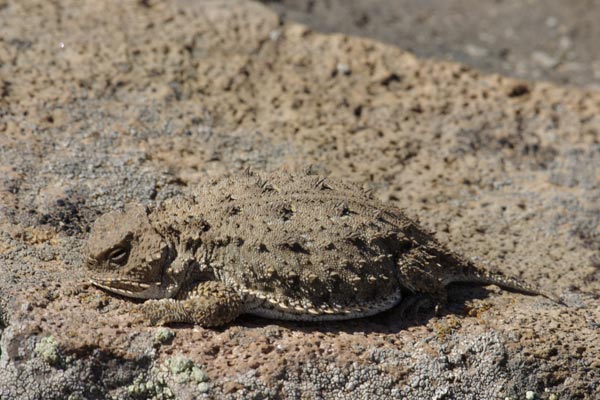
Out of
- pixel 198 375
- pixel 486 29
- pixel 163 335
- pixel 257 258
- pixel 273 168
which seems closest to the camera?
pixel 198 375

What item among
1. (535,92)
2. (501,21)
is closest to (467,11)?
(501,21)

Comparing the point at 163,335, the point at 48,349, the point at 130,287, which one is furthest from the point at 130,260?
the point at 48,349

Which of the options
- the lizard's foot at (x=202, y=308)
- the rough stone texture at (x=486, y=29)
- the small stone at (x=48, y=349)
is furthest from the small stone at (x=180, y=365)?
the rough stone texture at (x=486, y=29)

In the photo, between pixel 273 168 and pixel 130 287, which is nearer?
pixel 130 287

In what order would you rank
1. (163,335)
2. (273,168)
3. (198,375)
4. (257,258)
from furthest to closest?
(273,168) < (257,258) < (163,335) < (198,375)

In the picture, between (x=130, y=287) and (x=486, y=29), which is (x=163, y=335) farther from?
(x=486, y=29)

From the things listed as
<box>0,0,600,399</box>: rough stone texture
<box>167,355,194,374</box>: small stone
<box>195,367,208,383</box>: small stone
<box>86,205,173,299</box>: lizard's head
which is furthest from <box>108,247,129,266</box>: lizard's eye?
<box>195,367,208,383</box>: small stone

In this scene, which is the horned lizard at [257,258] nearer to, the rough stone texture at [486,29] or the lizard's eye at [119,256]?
the lizard's eye at [119,256]
